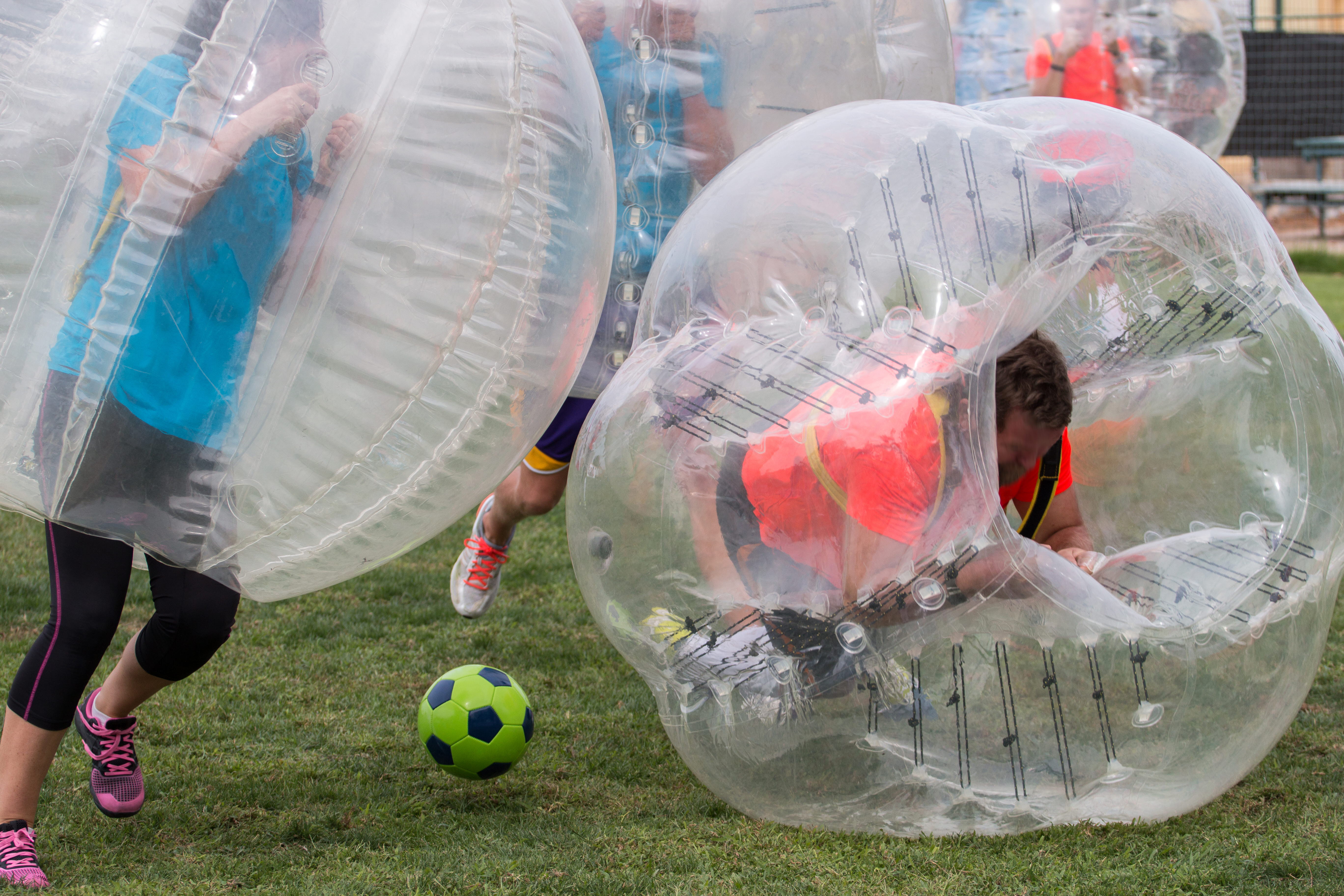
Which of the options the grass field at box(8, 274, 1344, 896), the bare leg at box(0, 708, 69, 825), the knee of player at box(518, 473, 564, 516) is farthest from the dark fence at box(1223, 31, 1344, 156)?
the bare leg at box(0, 708, 69, 825)

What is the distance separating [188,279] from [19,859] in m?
1.37

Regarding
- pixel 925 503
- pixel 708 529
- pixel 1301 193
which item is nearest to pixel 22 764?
pixel 708 529

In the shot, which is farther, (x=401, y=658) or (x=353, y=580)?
(x=353, y=580)

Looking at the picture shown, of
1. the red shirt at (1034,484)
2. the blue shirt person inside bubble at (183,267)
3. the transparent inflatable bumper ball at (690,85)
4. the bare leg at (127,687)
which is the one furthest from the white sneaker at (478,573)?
the blue shirt person inside bubble at (183,267)

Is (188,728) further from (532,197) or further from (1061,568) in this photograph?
(1061,568)

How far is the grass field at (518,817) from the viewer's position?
2.72 m

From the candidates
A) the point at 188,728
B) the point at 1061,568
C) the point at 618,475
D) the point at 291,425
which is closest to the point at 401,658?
the point at 188,728

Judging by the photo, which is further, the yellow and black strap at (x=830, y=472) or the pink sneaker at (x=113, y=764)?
the pink sneaker at (x=113, y=764)

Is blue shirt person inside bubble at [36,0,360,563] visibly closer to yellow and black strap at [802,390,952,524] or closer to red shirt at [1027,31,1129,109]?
yellow and black strap at [802,390,952,524]

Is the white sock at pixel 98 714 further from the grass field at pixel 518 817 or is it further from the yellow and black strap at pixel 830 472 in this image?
the yellow and black strap at pixel 830 472

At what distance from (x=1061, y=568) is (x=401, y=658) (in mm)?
2395

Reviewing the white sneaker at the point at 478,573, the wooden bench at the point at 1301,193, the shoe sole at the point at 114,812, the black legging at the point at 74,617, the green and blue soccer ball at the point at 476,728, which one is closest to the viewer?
the black legging at the point at 74,617

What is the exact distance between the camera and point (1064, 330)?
366 centimetres

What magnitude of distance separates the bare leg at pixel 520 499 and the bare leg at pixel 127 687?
5.57ft
